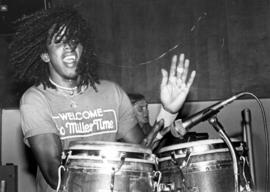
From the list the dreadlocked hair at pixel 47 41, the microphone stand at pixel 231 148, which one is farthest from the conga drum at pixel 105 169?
the dreadlocked hair at pixel 47 41

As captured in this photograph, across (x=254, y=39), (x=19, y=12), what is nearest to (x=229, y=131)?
(x=254, y=39)

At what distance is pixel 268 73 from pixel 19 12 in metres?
2.66

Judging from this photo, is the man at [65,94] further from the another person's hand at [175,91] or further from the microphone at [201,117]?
the microphone at [201,117]

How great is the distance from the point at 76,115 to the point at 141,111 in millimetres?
1935

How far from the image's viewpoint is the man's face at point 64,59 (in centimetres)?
275

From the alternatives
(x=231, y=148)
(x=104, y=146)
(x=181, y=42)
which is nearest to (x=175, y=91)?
(x=231, y=148)

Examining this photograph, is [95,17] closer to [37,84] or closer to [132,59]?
[132,59]

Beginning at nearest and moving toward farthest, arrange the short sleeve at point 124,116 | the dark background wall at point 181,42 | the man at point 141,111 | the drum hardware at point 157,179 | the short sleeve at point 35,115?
the drum hardware at point 157,179 → the short sleeve at point 35,115 → the short sleeve at point 124,116 → the man at point 141,111 → the dark background wall at point 181,42

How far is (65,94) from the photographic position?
2.78 m

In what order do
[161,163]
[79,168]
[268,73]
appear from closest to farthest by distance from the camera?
[79,168] < [161,163] < [268,73]

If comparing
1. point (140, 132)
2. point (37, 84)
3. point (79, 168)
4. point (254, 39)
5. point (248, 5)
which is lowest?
point (79, 168)

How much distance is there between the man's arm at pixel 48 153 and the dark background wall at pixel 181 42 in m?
2.84

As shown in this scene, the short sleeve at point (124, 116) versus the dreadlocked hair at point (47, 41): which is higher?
the dreadlocked hair at point (47, 41)

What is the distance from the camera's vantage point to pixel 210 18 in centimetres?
549
